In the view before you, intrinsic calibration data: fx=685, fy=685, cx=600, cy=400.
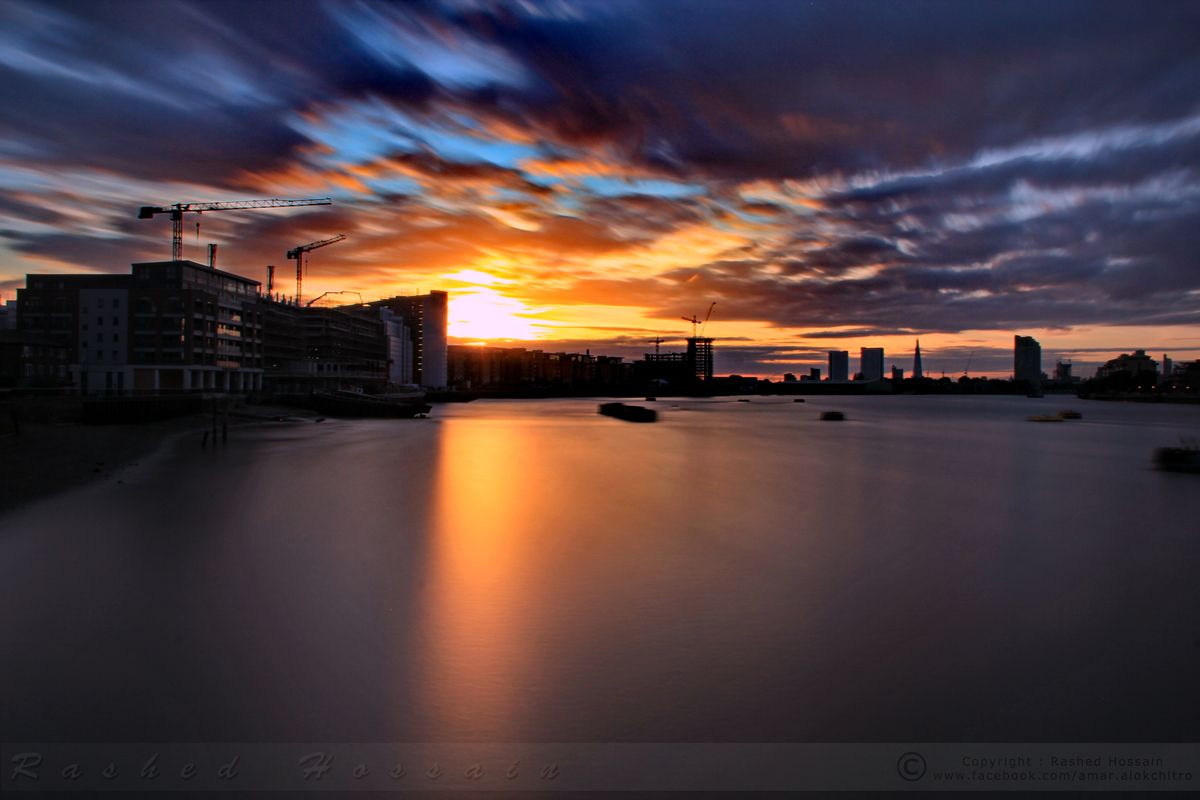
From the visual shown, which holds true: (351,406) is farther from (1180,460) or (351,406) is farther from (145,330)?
(1180,460)

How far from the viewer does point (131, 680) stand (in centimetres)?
856

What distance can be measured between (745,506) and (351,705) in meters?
18.4

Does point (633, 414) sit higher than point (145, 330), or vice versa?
point (145, 330)

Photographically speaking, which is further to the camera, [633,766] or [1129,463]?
[1129,463]

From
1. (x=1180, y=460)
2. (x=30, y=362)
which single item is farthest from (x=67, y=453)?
(x=1180, y=460)

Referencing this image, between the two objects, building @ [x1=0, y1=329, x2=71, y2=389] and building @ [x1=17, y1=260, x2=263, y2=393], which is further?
building @ [x1=17, y1=260, x2=263, y2=393]

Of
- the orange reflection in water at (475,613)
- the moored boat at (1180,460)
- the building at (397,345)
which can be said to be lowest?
the orange reflection in water at (475,613)

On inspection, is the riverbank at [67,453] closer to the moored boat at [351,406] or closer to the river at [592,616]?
the river at [592,616]

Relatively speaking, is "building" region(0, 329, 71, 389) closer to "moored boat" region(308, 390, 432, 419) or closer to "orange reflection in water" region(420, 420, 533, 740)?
"moored boat" region(308, 390, 432, 419)

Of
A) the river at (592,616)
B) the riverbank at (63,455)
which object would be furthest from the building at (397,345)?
the river at (592,616)

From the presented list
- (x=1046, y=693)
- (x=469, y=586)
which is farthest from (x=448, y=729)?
(x=1046, y=693)

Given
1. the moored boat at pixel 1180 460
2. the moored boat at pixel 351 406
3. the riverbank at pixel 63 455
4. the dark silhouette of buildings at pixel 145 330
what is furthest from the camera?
the moored boat at pixel 351 406

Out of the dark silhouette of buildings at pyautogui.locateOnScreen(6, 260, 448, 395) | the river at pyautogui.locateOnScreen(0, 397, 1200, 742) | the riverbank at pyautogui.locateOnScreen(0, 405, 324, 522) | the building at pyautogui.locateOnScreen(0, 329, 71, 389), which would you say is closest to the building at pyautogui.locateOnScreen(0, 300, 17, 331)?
the dark silhouette of buildings at pyautogui.locateOnScreen(6, 260, 448, 395)

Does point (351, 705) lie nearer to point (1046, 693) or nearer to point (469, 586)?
point (469, 586)
